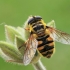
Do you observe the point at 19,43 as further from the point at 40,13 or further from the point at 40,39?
the point at 40,13

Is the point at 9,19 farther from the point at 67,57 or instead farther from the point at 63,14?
the point at 67,57

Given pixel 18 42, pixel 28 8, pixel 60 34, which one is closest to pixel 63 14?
pixel 28 8

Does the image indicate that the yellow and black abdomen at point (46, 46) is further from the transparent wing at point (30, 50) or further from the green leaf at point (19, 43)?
the green leaf at point (19, 43)

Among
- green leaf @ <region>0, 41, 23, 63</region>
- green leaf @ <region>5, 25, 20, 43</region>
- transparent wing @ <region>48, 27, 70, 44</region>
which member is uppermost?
green leaf @ <region>5, 25, 20, 43</region>

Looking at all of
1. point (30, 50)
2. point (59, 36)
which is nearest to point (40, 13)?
point (59, 36)

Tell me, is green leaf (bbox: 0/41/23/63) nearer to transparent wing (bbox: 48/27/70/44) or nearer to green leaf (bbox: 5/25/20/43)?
green leaf (bbox: 5/25/20/43)

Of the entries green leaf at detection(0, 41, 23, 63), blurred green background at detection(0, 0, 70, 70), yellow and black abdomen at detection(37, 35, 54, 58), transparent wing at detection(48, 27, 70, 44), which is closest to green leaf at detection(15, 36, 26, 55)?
green leaf at detection(0, 41, 23, 63)
